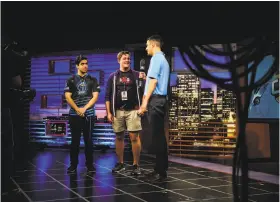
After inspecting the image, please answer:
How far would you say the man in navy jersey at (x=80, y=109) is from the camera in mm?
4461

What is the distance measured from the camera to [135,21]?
357 cm

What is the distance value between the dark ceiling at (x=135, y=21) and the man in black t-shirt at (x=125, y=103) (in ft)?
1.84

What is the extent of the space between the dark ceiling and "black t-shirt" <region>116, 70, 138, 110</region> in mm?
606

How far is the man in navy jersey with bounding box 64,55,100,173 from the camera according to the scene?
4.46m

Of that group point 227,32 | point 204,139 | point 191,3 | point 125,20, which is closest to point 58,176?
point 125,20

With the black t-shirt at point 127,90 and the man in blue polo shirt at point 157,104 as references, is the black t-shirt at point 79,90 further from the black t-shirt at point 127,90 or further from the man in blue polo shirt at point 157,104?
the man in blue polo shirt at point 157,104

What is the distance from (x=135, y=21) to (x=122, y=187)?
1.77m

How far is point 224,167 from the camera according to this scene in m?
5.14

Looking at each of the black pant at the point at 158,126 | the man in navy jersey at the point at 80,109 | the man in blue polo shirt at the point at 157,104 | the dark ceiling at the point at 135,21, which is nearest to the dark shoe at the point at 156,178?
the man in blue polo shirt at the point at 157,104

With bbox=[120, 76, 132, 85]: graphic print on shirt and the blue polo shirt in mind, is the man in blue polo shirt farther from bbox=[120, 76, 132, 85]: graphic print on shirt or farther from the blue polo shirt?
bbox=[120, 76, 132, 85]: graphic print on shirt

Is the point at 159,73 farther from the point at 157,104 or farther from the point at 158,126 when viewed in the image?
the point at 158,126

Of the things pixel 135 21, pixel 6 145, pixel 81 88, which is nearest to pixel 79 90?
pixel 81 88

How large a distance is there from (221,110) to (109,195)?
194 inches

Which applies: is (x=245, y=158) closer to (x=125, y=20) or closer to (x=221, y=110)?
(x=125, y=20)
